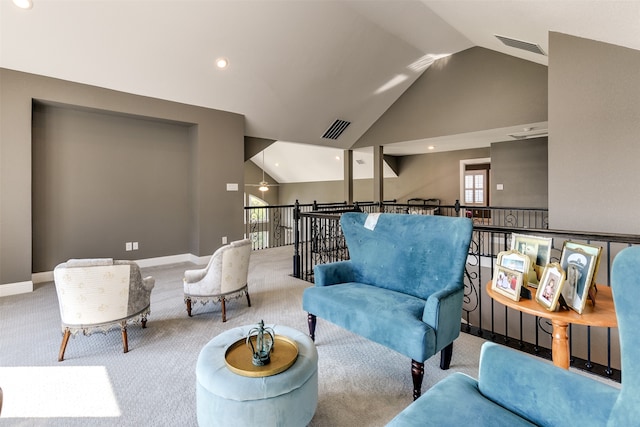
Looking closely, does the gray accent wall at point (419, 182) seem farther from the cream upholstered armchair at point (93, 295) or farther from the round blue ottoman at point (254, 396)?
the round blue ottoman at point (254, 396)

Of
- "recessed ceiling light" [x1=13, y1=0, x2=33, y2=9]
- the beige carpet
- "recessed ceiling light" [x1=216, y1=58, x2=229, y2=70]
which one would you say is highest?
"recessed ceiling light" [x1=216, y1=58, x2=229, y2=70]

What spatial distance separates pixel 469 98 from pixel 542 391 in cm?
653

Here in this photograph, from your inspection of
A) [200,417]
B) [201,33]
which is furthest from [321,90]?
[200,417]

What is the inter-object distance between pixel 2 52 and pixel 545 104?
7.97 meters

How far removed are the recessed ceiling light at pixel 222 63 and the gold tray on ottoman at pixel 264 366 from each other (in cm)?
435

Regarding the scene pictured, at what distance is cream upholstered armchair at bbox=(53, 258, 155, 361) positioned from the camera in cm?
229

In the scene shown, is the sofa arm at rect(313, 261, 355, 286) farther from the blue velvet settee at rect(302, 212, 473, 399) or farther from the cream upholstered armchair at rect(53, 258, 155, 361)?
the cream upholstered armchair at rect(53, 258, 155, 361)

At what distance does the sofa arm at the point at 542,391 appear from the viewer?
98 cm

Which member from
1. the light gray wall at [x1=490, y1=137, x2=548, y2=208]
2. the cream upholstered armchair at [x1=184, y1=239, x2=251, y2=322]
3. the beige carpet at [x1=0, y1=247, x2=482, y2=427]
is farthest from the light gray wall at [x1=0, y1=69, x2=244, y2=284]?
the light gray wall at [x1=490, y1=137, x2=548, y2=208]

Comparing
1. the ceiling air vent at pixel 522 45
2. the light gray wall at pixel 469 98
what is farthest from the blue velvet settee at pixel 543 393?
the light gray wall at pixel 469 98

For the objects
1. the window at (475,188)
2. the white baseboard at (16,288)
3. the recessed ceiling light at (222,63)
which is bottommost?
the white baseboard at (16,288)

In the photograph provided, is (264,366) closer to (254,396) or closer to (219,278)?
(254,396)

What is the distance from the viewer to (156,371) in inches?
86.3

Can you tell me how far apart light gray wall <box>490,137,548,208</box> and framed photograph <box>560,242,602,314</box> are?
742 centimetres
